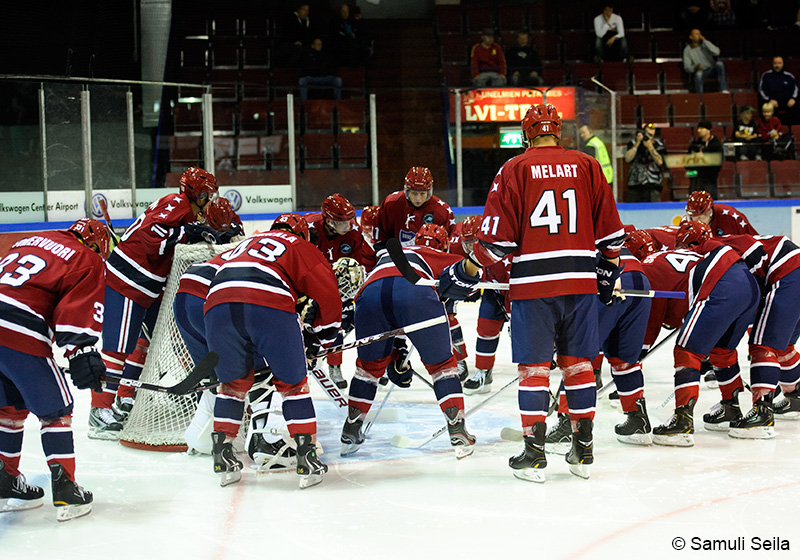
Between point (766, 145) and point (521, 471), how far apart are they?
6953mm

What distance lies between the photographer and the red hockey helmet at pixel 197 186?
4391mm

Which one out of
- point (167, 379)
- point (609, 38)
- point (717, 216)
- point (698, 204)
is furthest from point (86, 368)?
point (609, 38)

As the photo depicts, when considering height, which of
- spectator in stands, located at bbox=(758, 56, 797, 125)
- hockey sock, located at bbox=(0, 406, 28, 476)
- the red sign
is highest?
spectator in stands, located at bbox=(758, 56, 797, 125)

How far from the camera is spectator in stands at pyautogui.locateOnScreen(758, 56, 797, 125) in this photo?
33.8 feet

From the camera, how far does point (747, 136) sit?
9.41 metres

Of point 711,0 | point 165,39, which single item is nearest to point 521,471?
point 165,39

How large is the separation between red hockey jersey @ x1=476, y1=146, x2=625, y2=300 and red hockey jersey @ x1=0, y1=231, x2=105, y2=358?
139 centimetres

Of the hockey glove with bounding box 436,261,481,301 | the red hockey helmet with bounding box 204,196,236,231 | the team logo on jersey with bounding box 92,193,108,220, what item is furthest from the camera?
the team logo on jersey with bounding box 92,193,108,220

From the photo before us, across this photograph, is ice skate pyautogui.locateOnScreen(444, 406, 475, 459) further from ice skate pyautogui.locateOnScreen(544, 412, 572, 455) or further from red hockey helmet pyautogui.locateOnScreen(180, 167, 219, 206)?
red hockey helmet pyautogui.locateOnScreen(180, 167, 219, 206)

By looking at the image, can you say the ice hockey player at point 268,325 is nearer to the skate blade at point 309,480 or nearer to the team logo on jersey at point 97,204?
the skate blade at point 309,480

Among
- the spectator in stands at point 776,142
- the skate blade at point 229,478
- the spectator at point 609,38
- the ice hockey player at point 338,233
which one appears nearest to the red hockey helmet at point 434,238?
the ice hockey player at point 338,233

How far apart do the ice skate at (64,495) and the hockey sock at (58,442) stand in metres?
0.02

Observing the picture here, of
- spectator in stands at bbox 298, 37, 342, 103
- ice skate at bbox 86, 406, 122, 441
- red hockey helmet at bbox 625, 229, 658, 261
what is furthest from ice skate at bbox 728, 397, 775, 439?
spectator in stands at bbox 298, 37, 342, 103

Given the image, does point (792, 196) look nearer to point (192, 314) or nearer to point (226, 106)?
point (226, 106)
